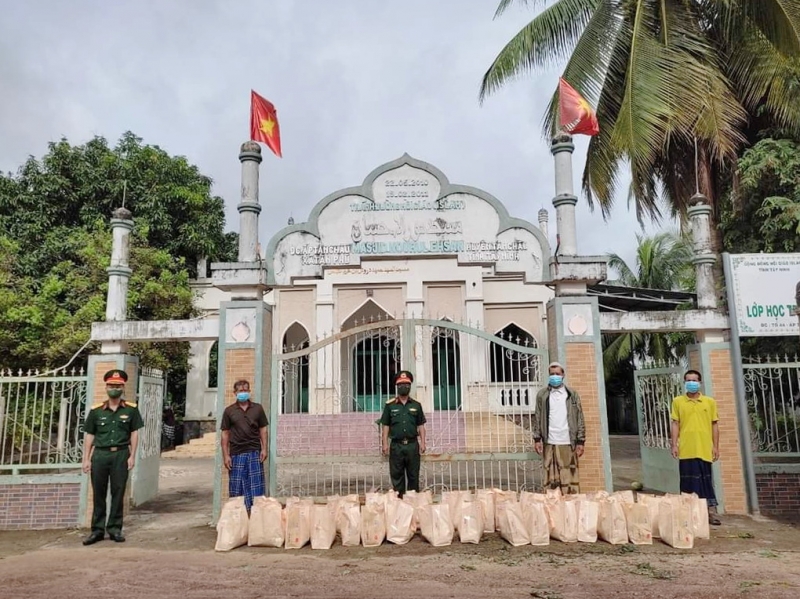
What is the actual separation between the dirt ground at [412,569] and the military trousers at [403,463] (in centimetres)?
76

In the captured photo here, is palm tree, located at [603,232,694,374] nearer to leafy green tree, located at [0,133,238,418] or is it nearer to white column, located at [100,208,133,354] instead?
leafy green tree, located at [0,133,238,418]

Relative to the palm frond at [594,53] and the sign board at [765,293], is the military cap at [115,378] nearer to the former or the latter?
the sign board at [765,293]

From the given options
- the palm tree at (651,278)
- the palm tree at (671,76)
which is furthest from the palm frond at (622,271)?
the palm tree at (671,76)

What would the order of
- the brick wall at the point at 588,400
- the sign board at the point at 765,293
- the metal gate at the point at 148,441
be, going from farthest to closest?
the metal gate at the point at 148,441 → the sign board at the point at 765,293 → the brick wall at the point at 588,400

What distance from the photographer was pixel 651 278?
76.6 ft

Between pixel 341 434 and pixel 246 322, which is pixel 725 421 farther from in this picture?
pixel 246 322

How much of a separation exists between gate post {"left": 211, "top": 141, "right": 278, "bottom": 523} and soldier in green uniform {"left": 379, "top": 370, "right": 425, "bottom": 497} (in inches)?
54.2

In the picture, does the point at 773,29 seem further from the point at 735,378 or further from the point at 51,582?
the point at 51,582

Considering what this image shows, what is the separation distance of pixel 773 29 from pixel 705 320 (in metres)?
5.64

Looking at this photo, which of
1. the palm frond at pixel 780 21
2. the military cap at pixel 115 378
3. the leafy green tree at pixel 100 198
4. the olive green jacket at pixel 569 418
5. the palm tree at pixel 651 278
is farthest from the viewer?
the palm tree at pixel 651 278

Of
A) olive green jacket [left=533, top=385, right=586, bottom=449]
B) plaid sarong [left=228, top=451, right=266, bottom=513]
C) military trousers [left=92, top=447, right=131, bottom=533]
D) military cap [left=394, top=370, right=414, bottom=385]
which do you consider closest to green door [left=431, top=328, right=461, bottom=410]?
military cap [left=394, top=370, right=414, bottom=385]

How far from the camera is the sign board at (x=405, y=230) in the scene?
7215 mm

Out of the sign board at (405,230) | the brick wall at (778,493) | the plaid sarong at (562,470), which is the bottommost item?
the brick wall at (778,493)

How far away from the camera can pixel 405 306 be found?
51.3 ft
